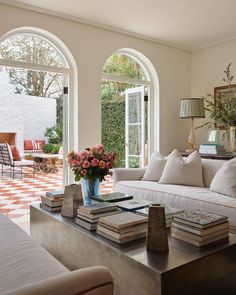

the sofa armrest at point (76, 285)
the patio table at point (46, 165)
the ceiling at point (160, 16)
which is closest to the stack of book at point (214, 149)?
the ceiling at point (160, 16)

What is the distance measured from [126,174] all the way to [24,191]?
8.29ft

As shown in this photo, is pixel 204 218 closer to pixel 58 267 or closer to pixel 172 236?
pixel 172 236

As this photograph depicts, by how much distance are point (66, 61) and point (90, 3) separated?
89cm

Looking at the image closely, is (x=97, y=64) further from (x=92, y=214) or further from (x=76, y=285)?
(x=76, y=285)

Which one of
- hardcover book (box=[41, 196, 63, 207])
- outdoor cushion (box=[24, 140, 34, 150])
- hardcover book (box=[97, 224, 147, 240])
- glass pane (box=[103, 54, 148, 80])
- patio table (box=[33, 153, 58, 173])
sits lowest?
patio table (box=[33, 153, 58, 173])

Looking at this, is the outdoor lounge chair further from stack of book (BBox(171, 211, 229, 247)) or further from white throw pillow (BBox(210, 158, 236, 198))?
stack of book (BBox(171, 211, 229, 247))

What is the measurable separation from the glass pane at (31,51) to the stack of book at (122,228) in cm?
282

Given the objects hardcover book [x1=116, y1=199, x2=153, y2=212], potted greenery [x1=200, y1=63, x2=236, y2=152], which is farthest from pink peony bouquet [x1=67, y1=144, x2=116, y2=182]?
potted greenery [x1=200, y1=63, x2=236, y2=152]

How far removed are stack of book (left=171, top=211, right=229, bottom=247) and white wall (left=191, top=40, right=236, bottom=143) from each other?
3465 millimetres

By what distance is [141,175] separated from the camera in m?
3.64

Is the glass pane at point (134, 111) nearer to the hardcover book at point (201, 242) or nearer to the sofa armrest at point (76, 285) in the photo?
the hardcover book at point (201, 242)

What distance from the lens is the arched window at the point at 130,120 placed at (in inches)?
190

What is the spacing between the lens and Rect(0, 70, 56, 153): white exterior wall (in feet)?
27.5

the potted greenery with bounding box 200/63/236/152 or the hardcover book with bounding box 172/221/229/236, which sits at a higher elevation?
the potted greenery with bounding box 200/63/236/152
